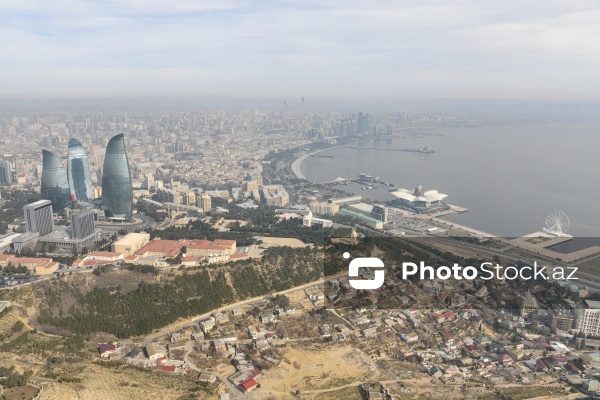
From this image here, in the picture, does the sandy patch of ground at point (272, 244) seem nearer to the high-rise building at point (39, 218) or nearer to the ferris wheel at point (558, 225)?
the high-rise building at point (39, 218)

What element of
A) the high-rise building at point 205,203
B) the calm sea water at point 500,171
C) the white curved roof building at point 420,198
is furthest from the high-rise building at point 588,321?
the high-rise building at point 205,203

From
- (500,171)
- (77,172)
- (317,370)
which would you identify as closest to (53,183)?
(77,172)

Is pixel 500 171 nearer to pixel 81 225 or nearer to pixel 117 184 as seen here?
pixel 117 184

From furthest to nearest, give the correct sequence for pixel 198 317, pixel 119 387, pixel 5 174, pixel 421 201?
pixel 5 174 → pixel 421 201 → pixel 198 317 → pixel 119 387

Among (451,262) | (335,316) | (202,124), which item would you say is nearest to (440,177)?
(451,262)

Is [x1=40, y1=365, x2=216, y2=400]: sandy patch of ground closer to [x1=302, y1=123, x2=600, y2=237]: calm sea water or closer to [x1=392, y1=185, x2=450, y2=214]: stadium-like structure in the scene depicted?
[x1=302, y1=123, x2=600, y2=237]: calm sea water

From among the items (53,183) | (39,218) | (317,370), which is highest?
(53,183)
